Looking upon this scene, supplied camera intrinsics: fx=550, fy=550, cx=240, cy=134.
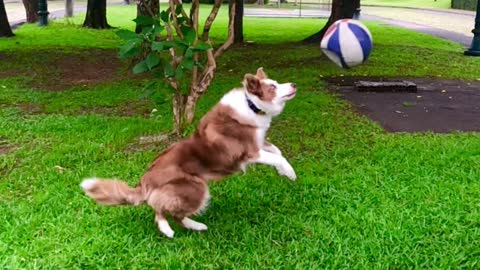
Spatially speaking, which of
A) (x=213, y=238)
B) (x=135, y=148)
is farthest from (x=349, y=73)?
(x=213, y=238)

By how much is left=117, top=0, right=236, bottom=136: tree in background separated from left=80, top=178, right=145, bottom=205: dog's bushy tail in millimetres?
1209

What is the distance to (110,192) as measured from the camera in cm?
332

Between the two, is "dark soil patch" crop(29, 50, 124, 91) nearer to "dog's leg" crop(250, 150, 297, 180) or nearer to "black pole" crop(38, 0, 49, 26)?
"dog's leg" crop(250, 150, 297, 180)

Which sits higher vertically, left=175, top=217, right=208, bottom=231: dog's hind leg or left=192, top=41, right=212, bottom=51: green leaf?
left=192, top=41, right=212, bottom=51: green leaf

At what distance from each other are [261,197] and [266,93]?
90 cm

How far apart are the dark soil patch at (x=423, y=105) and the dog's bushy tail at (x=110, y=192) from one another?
3.30 meters

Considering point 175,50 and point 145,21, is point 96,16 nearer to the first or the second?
point 175,50

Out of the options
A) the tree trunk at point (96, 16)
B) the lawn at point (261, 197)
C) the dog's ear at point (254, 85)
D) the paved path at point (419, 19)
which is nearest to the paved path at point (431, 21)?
the paved path at point (419, 19)

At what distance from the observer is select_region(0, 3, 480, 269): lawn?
127 inches

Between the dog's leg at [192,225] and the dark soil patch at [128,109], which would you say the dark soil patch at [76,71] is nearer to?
the dark soil patch at [128,109]

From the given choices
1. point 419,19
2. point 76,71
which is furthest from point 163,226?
point 419,19

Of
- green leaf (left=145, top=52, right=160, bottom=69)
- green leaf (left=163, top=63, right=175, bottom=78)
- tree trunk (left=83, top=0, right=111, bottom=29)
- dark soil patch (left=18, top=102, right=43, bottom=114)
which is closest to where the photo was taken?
green leaf (left=145, top=52, right=160, bottom=69)

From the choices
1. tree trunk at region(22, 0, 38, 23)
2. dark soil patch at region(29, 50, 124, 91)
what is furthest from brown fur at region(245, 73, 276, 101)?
tree trunk at region(22, 0, 38, 23)

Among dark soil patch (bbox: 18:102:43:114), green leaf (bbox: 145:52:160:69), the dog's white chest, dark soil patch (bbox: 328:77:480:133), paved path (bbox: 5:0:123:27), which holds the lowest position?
dark soil patch (bbox: 18:102:43:114)
